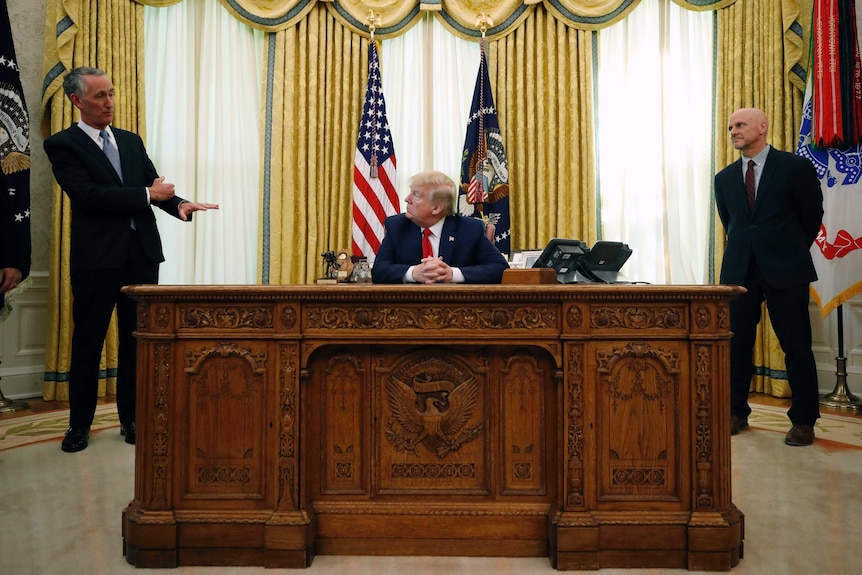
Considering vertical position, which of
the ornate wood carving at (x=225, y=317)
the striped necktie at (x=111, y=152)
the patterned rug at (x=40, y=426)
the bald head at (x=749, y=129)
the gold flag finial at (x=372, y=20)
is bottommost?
the patterned rug at (x=40, y=426)

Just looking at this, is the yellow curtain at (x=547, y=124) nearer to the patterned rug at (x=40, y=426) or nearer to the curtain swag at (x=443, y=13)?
the curtain swag at (x=443, y=13)

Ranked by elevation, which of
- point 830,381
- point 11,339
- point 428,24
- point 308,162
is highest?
point 428,24

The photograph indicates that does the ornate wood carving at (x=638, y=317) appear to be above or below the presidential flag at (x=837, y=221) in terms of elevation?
below

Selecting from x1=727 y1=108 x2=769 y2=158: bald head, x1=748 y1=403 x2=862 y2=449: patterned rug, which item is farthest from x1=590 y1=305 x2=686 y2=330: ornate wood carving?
x1=748 y1=403 x2=862 y2=449: patterned rug

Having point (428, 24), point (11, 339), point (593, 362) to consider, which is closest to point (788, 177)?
point (593, 362)

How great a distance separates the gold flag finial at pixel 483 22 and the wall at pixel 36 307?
130 inches

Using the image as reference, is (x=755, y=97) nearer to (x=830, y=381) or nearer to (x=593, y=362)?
(x=830, y=381)

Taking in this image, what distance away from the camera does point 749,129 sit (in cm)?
349

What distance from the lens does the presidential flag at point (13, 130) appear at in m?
4.13

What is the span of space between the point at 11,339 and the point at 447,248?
3669mm

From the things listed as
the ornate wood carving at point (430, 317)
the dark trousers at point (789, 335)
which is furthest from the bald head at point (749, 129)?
the ornate wood carving at point (430, 317)

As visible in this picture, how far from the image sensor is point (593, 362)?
1988mm

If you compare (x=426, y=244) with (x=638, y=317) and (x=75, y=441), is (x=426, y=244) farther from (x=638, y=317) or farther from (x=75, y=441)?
(x=75, y=441)

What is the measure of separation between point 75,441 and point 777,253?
12.4 feet
